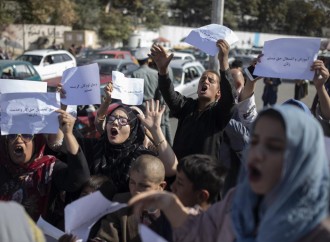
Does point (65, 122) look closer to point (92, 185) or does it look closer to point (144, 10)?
point (92, 185)

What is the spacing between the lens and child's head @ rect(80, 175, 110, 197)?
9.31ft

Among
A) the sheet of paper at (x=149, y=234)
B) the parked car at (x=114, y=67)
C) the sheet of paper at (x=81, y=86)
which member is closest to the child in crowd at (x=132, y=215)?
the sheet of paper at (x=149, y=234)

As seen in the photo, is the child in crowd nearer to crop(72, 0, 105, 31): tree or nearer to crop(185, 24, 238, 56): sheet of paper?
crop(185, 24, 238, 56): sheet of paper

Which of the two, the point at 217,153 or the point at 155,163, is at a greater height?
the point at 155,163

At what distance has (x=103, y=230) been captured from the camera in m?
2.62

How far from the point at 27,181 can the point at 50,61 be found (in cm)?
1525

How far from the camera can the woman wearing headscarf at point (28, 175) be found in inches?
106

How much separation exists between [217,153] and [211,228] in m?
1.72

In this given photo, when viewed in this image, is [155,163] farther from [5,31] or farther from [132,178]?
[5,31]

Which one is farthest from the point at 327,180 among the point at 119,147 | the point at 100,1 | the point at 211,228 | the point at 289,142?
the point at 100,1

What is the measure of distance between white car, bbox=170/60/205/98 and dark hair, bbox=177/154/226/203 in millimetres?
9131

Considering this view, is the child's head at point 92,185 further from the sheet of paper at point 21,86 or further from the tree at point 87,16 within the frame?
the tree at point 87,16

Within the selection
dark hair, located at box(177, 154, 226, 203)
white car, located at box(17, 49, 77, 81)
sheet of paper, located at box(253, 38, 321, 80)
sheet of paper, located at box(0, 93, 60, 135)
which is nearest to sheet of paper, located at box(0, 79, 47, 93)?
sheet of paper, located at box(0, 93, 60, 135)

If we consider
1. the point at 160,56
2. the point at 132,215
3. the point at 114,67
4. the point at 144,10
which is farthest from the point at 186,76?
Result: the point at 144,10
